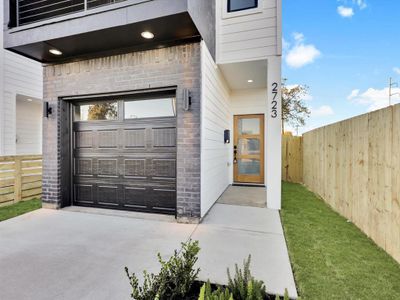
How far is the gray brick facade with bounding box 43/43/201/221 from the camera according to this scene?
386 cm

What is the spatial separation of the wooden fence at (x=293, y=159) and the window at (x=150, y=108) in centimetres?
546

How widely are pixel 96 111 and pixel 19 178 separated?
2729 millimetres

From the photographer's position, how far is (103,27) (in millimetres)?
3332

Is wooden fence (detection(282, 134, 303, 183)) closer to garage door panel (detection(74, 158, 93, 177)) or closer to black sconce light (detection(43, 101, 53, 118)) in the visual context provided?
garage door panel (detection(74, 158, 93, 177))

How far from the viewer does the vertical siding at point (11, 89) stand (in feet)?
22.8

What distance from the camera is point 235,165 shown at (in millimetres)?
7391

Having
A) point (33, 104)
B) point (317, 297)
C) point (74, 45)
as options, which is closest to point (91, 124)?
point (74, 45)

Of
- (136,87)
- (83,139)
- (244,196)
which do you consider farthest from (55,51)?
(244,196)

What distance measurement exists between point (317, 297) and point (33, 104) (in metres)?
11.1

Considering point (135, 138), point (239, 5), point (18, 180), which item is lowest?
point (18, 180)

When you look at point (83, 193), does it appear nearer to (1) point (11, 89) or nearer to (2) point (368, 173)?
(1) point (11, 89)

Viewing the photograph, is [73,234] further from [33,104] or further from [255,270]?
[33,104]

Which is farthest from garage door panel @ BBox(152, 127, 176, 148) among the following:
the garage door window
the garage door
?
the garage door window

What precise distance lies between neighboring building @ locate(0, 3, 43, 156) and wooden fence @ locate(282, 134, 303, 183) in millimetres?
9586
